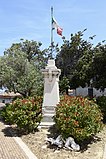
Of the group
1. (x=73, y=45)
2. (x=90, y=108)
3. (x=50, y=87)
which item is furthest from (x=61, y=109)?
(x=73, y=45)

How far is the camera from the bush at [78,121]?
10.9 metres

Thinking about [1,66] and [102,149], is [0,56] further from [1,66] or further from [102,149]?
[102,149]

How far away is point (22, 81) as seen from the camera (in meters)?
21.0

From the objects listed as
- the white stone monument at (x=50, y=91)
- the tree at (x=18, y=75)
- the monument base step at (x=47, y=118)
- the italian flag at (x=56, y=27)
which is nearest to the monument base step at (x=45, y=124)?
the monument base step at (x=47, y=118)

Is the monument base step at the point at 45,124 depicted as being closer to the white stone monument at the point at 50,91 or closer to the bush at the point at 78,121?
the white stone monument at the point at 50,91

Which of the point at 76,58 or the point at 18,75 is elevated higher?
the point at 76,58

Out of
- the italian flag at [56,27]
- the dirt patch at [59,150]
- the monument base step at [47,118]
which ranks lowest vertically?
the dirt patch at [59,150]

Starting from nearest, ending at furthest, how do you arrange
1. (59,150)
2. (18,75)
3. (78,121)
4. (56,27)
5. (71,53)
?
(59,150) → (78,121) → (56,27) → (18,75) → (71,53)

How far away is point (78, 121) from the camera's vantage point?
1127cm

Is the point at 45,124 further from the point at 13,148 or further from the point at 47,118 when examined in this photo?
the point at 13,148

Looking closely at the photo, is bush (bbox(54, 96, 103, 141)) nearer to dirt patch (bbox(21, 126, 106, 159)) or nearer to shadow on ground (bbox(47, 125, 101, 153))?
shadow on ground (bbox(47, 125, 101, 153))

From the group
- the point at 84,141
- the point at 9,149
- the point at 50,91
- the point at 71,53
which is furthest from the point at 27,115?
the point at 71,53

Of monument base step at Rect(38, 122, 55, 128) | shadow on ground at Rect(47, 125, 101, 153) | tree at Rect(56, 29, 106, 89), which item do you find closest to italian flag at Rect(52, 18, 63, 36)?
monument base step at Rect(38, 122, 55, 128)

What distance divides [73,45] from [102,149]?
25030 millimetres
